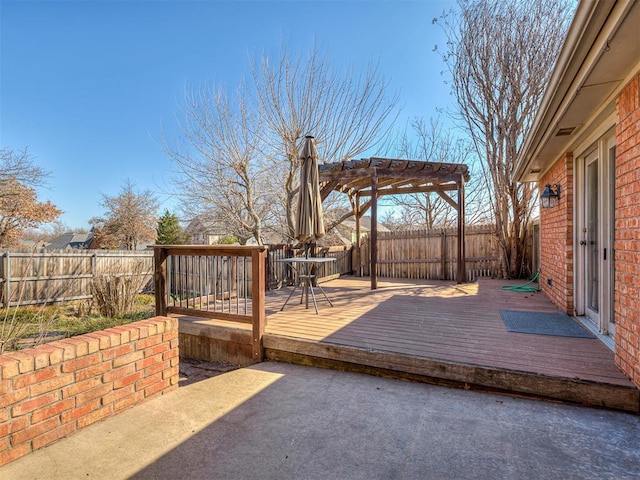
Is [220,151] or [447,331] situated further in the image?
[220,151]

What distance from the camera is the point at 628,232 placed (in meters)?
2.33

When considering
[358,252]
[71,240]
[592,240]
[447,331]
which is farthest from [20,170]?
[71,240]

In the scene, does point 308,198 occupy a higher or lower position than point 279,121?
lower

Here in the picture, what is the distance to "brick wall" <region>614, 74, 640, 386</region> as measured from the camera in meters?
2.18

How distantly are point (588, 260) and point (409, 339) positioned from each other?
2384mm

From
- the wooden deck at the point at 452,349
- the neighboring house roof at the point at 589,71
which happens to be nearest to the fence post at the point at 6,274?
the wooden deck at the point at 452,349

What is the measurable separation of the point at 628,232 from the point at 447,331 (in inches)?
69.9

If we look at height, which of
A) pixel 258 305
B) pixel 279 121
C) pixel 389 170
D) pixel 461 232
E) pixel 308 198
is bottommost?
pixel 258 305

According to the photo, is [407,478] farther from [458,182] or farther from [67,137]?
[67,137]

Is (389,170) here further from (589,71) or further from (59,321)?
(59,321)

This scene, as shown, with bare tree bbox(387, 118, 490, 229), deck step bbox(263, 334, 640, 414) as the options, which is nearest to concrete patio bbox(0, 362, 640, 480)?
deck step bbox(263, 334, 640, 414)

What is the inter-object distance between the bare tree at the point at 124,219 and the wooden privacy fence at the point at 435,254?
18.7m

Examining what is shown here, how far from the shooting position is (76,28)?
7492 millimetres

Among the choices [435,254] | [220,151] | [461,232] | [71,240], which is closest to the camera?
[461,232]
